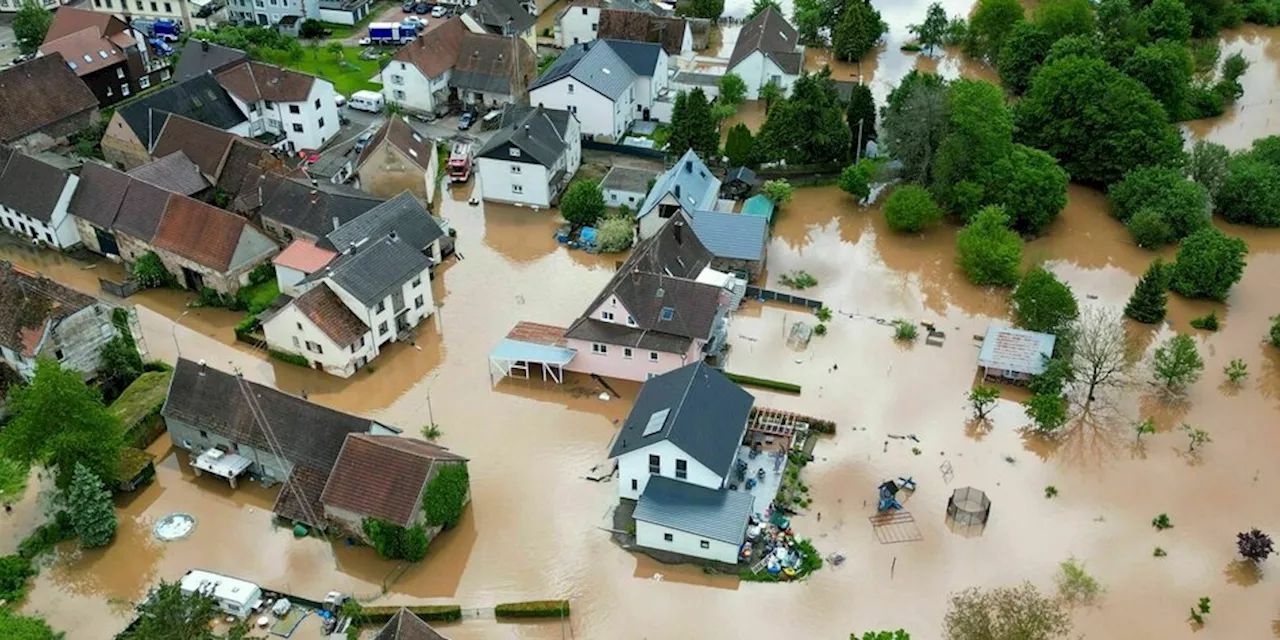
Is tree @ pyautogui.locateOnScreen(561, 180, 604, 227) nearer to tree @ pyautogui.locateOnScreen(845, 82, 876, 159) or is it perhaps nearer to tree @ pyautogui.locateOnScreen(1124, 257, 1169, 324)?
tree @ pyautogui.locateOnScreen(845, 82, 876, 159)

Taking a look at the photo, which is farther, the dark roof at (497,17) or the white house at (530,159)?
the dark roof at (497,17)

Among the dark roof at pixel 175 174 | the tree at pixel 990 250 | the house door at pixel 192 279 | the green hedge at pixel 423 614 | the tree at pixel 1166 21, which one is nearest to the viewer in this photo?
the green hedge at pixel 423 614

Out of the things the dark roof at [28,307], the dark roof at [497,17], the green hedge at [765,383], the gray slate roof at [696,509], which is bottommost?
the green hedge at [765,383]

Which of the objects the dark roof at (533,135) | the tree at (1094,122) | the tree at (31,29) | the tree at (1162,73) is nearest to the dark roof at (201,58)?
Answer: the tree at (31,29)

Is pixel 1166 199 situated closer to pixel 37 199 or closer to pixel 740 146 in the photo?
pixel 740 146

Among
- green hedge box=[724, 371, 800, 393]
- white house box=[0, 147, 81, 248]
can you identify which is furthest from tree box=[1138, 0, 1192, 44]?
white house box=[0, 147, 81, 248]

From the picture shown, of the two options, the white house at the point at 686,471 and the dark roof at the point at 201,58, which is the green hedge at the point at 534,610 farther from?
the dark roof at the point at 201,58
